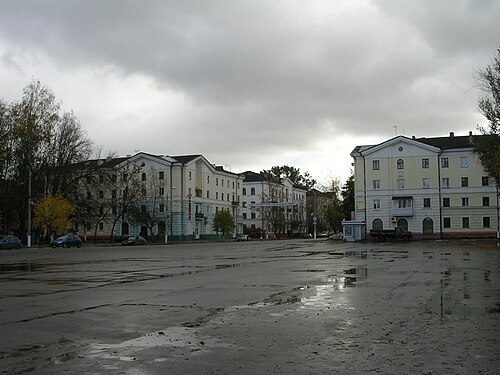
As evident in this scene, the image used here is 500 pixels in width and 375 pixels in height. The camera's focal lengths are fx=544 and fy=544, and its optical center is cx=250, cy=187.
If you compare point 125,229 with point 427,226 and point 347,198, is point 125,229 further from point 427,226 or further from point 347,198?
point 427,226

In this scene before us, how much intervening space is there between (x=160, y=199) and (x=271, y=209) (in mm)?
26045

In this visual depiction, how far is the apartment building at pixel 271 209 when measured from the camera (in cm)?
11231

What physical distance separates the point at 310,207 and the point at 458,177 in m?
52.4

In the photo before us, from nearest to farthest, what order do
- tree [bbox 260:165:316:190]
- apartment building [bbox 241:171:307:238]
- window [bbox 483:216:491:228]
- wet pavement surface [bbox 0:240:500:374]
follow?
wet pavement surface [bbox 0:240:500:374], window [bbox 483:216:491:228], apartment building [bbox 241:171:307:238], tree [bbox 260:165:316:190]

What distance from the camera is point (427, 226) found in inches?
3209

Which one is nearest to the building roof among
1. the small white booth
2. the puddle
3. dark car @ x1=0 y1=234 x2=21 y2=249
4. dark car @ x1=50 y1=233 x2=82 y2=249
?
the small white booth

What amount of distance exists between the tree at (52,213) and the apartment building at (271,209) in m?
41.2

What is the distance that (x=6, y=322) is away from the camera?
10531 mm

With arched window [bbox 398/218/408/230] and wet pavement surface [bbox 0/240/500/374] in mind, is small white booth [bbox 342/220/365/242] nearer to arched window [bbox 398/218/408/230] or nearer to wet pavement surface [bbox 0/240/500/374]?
arched window [bbox 398/218/408/230]

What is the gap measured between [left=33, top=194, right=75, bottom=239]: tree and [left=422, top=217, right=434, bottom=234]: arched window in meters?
50.3

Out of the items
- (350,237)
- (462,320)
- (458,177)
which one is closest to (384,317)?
(462,320)

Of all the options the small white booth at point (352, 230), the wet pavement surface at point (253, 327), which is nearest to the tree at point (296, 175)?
the small white booth at point (352, 230)

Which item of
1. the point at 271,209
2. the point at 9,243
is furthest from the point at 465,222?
the point at 9,243

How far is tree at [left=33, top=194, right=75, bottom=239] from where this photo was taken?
204 feet
